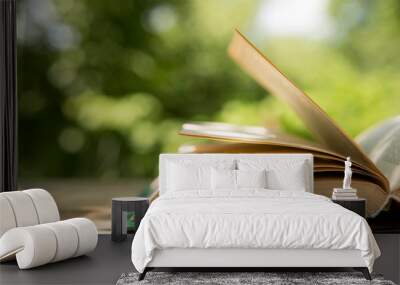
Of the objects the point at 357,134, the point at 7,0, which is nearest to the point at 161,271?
the point at 7,0

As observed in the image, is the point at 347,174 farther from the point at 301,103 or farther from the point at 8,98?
the point at 8,98

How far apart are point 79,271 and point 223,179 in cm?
162

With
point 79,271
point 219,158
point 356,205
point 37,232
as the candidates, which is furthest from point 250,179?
point 37,232

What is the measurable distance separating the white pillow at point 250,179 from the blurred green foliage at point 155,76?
2494mm

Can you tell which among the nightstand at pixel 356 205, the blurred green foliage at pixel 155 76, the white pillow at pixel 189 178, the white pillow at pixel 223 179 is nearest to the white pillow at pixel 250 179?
the white pillow at pixel 223 179

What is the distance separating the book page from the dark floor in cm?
195

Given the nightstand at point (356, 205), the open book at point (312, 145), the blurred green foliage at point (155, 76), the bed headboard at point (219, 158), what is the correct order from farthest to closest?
the blurred green foliage at point (155, 76) → the bed headboard at point (219, 158) → the open book at point (312, 145) → the nightstand at point (356, 205)

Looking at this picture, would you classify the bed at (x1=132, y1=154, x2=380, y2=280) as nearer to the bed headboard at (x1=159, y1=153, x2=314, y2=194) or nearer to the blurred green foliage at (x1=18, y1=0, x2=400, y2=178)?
the bed headboard at (x1=159, y1=153, x2=314, y2=194)

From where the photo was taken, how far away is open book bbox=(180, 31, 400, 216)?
222 inches

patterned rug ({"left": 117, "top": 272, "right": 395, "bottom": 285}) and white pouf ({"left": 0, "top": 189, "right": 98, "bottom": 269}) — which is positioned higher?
white pouf ({"left": 0, "top": 189, "right": 98, "bottom": 269})

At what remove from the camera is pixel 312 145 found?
5.98 m

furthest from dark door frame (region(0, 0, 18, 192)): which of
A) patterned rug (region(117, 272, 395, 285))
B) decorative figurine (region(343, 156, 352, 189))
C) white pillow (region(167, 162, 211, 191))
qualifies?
decorative figurine (region(343, 156, 352, 189))

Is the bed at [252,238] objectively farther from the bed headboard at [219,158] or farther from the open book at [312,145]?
the bed headboard at [219,158]

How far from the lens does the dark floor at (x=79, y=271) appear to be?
13.8ft
